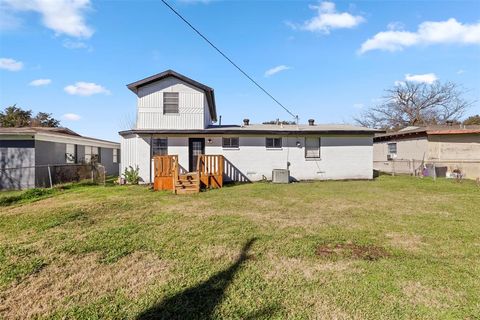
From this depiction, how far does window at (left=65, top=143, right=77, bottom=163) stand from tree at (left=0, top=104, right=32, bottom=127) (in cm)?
2409

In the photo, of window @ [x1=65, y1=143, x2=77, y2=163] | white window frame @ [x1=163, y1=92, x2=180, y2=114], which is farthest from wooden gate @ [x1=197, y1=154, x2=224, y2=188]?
window @ [x1=65, y1=143, x2=77, y2=163]

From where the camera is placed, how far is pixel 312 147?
15.4 metres

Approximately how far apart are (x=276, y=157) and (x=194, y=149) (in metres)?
4.38

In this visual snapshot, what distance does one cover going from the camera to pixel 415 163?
18250 millimetres

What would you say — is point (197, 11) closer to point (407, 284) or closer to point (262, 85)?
point (262, 85)

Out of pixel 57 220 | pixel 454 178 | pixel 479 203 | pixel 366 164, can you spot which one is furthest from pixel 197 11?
pixel 454 178

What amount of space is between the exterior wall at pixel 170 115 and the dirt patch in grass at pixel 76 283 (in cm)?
1042

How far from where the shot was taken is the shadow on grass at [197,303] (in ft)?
9.37

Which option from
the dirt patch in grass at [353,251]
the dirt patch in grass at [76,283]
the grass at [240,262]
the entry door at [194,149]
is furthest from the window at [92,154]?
the dirt patch in grass at [353,251]

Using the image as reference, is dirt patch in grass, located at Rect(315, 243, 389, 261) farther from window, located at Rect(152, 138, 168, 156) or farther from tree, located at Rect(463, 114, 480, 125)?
tree, located at Rect(463, 114, 480, 125)

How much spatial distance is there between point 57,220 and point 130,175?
23.9ft

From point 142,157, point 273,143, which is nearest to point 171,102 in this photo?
point 142,157

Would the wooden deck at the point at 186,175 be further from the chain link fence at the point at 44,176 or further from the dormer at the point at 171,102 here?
the chain link fence at the point at 44,176

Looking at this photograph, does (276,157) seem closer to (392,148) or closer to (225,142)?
(225,142)
